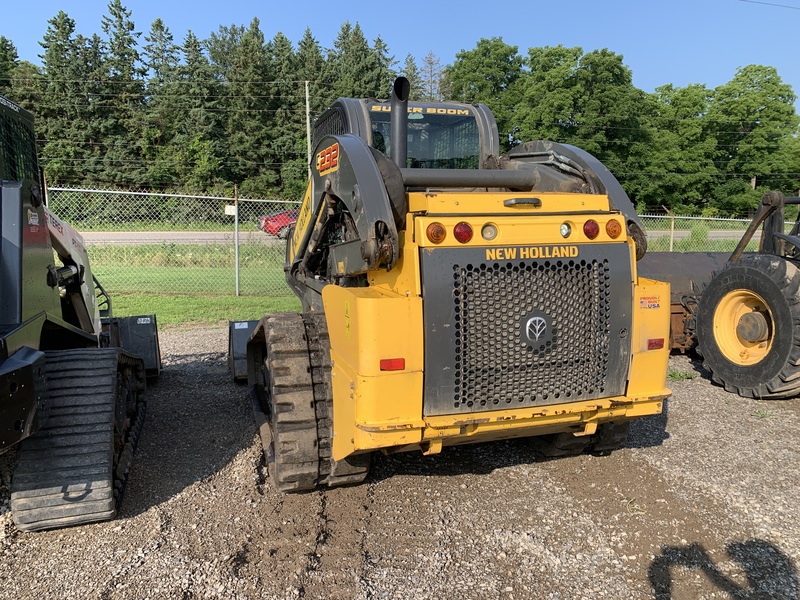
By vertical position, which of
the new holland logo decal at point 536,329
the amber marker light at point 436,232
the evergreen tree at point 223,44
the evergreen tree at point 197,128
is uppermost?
the evergreen tree at point 223,44

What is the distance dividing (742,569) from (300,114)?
44373 mm

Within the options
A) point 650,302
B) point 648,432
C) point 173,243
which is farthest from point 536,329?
point 173,243

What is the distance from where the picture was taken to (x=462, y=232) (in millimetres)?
3129

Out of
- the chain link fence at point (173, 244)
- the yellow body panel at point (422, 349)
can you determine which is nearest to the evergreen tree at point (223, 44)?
the chain link fence at point (173, 244)

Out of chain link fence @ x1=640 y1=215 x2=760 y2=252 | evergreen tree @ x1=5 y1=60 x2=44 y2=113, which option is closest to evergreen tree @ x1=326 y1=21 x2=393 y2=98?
evergreen tree @ x1=5 y1=60 x2=44 y2=113

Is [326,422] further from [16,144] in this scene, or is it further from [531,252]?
[16,144]

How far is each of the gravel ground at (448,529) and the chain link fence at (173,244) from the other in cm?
804

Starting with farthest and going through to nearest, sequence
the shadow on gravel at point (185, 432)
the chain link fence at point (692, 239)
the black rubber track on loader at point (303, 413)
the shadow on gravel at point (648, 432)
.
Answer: the chain link fence at point (692, 239)
the shadow on gravel at point (648, 432)
the shadow on gravel at point (185, 432)
the black rubber track on loader at point (303, 413)

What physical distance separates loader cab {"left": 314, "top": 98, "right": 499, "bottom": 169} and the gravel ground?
2365 millimetres

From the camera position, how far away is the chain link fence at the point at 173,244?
40.4ft

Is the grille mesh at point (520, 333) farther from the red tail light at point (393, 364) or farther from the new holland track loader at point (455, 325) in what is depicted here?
the red tail light at point (393, 364)

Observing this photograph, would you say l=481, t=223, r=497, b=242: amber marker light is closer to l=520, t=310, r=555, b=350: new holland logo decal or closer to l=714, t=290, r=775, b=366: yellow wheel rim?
l=520, t=310, r=555, b=350: new holland logo decal

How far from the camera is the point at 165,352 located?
777 cm

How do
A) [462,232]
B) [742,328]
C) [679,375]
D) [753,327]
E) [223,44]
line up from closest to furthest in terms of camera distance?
[462,232] → [753,327] → [742,328] → [679,375] → [223,44]
